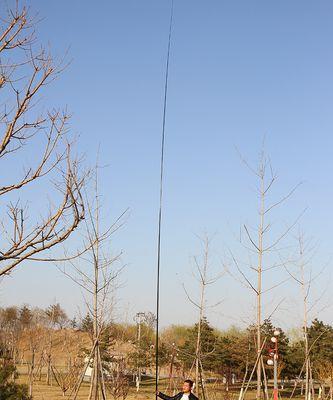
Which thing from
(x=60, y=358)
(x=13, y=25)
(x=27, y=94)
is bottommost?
(x=60, y=358)

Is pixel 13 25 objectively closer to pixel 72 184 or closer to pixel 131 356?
pixel 72 184

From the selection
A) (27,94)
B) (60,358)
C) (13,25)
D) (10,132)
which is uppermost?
(13,25)

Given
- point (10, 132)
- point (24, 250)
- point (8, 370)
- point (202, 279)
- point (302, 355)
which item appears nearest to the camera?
point (24, 250)

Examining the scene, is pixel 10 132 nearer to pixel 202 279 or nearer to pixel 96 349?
pixel 96 349

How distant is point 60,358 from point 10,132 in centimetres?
4187

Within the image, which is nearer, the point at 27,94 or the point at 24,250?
the point at 24,250

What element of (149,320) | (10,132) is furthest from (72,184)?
(149,320)

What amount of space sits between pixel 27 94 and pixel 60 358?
1647 inches

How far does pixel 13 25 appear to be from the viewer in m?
3.88

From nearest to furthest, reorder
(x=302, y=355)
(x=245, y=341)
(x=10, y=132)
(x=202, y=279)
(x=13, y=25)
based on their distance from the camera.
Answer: (x=10, y=132)
(x=13, y=25)
(x=202, y=279)
(x=245, y=341)
(x=302, y=355)

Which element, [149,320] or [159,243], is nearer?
[159,243]

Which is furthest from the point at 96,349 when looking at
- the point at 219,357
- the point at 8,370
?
the point at 219,357

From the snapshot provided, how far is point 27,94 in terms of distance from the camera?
378 cm

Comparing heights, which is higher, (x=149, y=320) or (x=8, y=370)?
(x=149, y=320)
